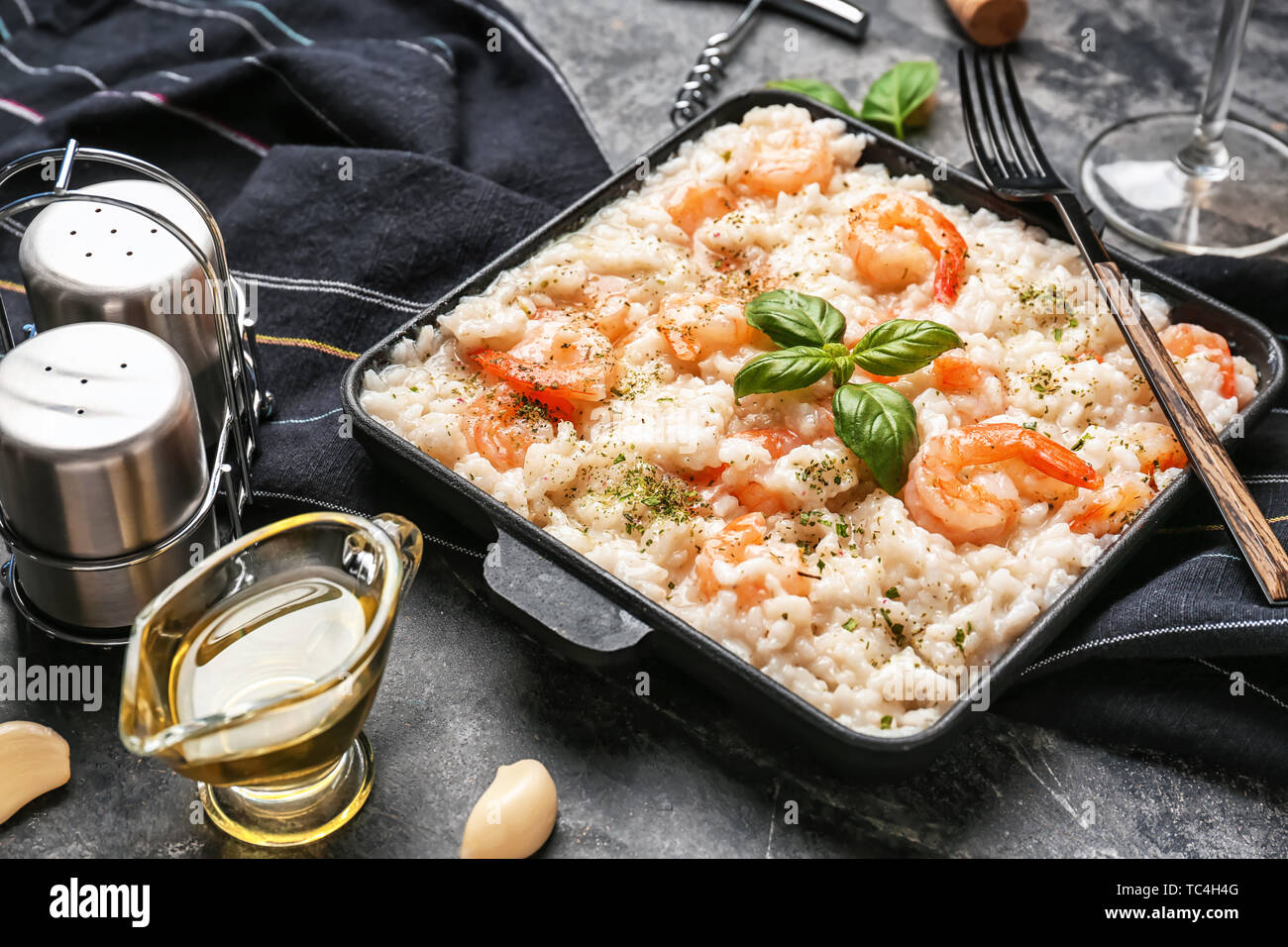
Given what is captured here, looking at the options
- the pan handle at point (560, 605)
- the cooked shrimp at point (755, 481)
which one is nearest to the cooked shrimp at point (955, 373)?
the cooked shrimp at point (755, 481)

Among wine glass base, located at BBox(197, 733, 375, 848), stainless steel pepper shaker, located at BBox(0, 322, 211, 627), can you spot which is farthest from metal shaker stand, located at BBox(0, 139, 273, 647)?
wine glass base, located at BBox(197, 733, 375, 848)

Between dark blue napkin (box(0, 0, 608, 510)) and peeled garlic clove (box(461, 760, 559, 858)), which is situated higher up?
dark blue napkin (box(0, 0, 608, 510))

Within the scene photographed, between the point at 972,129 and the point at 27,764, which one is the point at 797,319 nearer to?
the point at 972,129

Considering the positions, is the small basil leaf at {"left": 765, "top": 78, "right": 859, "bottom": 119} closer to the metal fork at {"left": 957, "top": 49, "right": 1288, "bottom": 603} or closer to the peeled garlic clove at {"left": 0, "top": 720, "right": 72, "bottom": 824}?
the metal fork at {"left": 957, "top": 49, "right": 1288, "bottom": 603}

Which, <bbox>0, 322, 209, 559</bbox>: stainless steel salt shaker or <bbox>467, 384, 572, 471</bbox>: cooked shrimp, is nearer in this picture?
<bbox>0, 322, 209, 559</bbox>: stainless steel salt shaker

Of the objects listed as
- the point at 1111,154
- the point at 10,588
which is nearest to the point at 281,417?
the point at 10,588
